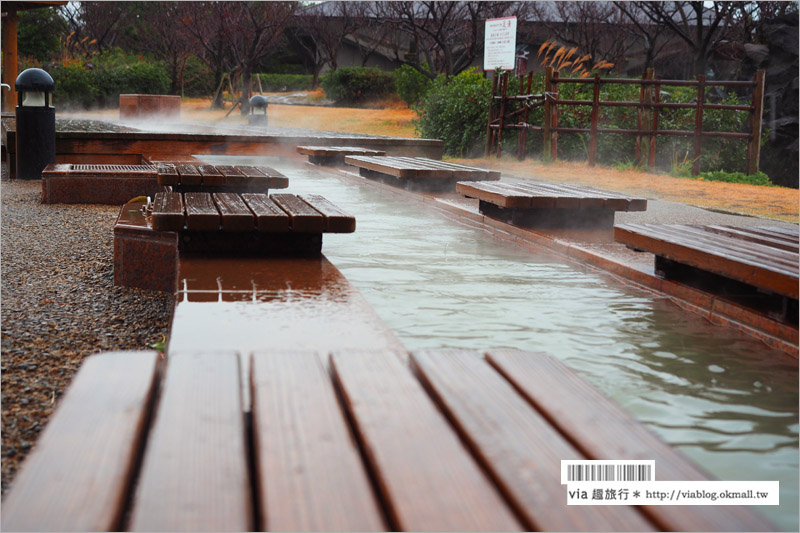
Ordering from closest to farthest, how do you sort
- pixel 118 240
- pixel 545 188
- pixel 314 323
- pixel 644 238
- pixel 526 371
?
1. pixel 526 371
2. pixel 314 323
3. pixel 644 238
4. pixel 118 240
5. pixel 545 188

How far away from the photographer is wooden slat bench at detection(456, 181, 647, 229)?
529 cm

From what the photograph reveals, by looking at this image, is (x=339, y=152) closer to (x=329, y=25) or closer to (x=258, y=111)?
(x=258, y=111)

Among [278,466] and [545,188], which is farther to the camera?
[545,188]

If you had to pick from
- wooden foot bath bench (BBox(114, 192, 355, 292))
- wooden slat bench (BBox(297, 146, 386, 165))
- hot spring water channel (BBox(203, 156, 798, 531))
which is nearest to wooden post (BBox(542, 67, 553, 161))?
wooden slat bench (BBox(297, 146, 386, 165))

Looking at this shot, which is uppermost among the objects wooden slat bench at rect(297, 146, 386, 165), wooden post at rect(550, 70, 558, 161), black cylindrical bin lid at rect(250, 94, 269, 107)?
black cylindrical bin lid at rect(250, 94, 269, 107)

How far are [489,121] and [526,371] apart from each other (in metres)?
13.8

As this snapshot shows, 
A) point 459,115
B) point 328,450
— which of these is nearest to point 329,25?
point 459,115

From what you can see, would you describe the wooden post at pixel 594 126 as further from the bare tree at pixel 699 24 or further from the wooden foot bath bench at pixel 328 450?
the bare tree at pixel 699 24

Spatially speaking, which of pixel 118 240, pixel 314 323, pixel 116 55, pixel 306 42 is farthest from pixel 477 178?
pixel 306 42

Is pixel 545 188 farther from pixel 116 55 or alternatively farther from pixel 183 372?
pixel 116 55

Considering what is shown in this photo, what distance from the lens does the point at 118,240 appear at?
4.60 m

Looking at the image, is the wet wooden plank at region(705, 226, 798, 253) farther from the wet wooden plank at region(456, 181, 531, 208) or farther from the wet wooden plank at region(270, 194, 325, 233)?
the wet wooden plank at region(270, 194, 325, 233)

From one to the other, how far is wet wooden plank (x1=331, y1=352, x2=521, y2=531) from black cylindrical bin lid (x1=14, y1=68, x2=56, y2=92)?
872 cm

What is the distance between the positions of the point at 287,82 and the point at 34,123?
30.6 metres
